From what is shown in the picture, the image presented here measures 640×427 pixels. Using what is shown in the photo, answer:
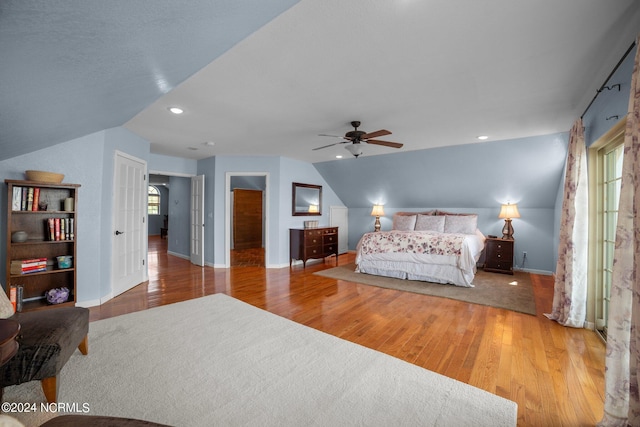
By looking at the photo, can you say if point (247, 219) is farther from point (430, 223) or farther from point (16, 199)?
point (16, 199)

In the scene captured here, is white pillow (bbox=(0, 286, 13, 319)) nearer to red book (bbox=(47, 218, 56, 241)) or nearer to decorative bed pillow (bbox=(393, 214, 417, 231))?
red book (bbox=(47, 218, 56, 241))

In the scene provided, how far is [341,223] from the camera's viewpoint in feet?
25.4

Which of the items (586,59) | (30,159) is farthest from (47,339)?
(586,59)

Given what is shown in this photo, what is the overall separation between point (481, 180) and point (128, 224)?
6.36 m

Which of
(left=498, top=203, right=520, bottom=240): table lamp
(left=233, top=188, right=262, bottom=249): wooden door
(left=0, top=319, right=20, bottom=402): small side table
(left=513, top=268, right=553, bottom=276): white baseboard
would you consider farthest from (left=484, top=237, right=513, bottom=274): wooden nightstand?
(left=0, top=319, right=20, bottom=402): small side table

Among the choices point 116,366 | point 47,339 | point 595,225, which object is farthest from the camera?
point 595,225

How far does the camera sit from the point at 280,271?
17.9 ft

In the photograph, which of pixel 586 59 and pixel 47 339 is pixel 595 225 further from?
pixel 47 339

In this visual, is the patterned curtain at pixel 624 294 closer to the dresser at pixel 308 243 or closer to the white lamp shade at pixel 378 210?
the dresser at pixel 308 243

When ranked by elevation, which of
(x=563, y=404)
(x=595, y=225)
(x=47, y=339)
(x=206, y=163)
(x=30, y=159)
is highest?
(x=206, y=163)

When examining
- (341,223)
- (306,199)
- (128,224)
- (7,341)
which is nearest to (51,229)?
(128,224)

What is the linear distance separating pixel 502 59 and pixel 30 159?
4.73m

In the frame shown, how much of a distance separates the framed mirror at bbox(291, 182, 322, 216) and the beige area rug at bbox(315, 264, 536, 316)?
1.59m

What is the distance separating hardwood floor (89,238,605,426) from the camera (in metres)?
1.84
